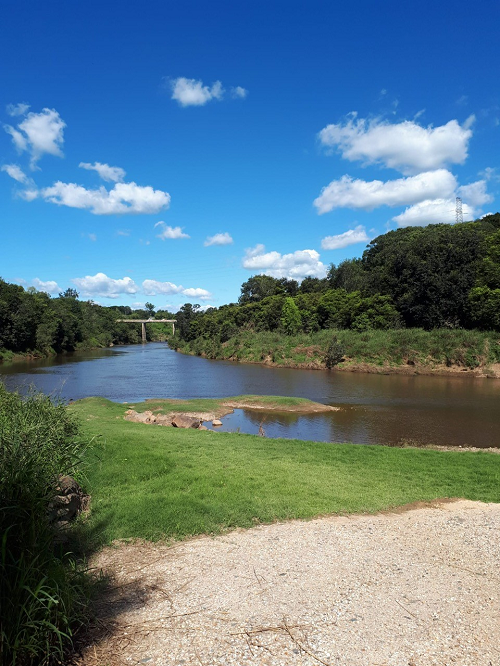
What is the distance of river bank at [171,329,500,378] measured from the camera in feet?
156

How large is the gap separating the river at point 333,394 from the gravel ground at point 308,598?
810 cm

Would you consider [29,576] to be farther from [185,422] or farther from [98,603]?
[185,422]

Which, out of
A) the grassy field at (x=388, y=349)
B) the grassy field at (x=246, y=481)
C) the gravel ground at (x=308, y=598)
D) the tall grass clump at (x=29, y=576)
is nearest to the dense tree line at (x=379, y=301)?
the grassy field at (x=388, y=349)

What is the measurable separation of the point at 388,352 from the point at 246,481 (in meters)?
45.0

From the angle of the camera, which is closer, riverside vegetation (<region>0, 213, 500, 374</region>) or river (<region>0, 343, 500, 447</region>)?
river (<region>0, 343, 500, 447</region>)

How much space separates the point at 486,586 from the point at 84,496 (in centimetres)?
734

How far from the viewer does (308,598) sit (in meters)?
5.27

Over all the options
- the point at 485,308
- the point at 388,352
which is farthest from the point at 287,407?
the point at 485,308

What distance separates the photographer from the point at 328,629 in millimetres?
4648

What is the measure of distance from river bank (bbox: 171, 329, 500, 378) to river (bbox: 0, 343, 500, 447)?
2.87 m

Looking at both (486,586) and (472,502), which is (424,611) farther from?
(472,502)

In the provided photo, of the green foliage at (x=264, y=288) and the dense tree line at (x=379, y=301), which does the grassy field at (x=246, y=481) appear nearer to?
the dense tree line at (x=379, y=301)

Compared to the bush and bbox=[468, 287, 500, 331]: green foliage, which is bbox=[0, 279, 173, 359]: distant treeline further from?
bbox=[468, 287, 500, 331]: green foliage

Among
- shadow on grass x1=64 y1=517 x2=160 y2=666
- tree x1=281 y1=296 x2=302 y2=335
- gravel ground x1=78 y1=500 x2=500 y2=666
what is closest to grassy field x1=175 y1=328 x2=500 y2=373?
tree x1=281 y1=296 x2=302 y2=335
